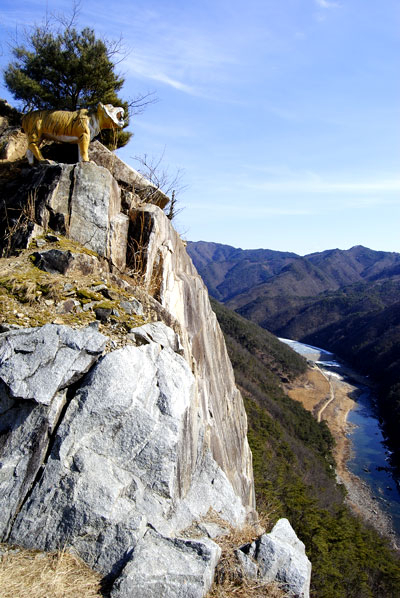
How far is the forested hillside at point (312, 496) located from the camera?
24148 millimetres

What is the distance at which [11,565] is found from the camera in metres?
3.91

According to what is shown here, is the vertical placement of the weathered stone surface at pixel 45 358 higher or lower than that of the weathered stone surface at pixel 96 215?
lower

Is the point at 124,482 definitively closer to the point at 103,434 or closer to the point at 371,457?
the point at 103,434

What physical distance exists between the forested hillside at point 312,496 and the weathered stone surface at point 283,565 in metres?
3.49

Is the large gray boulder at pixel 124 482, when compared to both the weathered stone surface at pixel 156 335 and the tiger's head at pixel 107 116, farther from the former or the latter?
the tiger's head at pixel 107 116

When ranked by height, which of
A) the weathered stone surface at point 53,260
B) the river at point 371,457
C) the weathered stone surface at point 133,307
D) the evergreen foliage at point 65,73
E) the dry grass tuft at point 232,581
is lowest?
the river at point 371,457

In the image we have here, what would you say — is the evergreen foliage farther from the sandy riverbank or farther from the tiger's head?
the sandy riverbank

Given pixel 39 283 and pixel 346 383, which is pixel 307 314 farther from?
pixel 39 283

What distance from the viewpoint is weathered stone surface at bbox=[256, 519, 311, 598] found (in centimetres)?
449

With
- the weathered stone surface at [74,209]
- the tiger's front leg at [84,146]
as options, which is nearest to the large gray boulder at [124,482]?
the weathered stone surface at [74,209]

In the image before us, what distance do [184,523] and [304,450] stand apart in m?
53.7

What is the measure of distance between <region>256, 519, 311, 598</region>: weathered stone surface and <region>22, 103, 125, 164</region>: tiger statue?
8.23m

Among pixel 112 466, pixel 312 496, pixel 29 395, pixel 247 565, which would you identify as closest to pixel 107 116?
pixel 29 395

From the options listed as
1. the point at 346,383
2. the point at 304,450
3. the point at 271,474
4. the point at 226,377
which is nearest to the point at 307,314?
the point at 346,383
